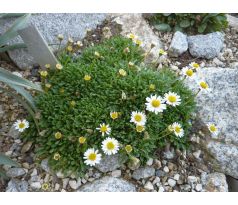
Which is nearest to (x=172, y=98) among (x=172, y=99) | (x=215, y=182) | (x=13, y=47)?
(x=172, y=99)

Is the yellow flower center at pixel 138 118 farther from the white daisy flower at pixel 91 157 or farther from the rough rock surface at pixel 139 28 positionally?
A: the rough rock surface at pixel 139 28

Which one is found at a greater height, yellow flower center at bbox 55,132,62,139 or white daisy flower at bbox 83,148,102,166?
yellow flower center at bbox 55,132,62,139

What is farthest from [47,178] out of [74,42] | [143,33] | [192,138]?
[143,33]

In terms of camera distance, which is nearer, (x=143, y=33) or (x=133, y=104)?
(x=133, y=104)

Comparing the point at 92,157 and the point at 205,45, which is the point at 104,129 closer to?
the point at 92,157

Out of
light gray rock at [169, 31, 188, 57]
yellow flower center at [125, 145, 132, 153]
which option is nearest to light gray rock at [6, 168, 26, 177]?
yellow flower center at [125, 145, 132, 153]

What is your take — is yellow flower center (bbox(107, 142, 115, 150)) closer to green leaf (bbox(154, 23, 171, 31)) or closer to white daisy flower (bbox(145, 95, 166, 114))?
white daisy flower (bbox(145, 95, 166, 114))

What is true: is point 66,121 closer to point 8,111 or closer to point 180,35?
point 8,111
